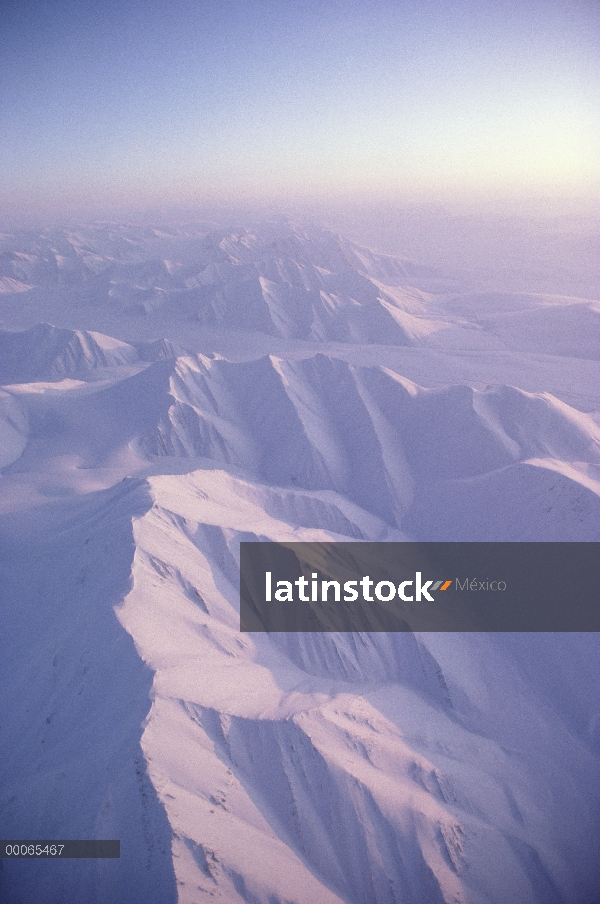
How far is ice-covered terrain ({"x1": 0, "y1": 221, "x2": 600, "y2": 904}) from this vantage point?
1602 centimetres

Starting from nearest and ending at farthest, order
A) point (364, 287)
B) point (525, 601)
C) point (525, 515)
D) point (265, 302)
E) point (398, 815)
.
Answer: point (398, 815) → point (525, 601) → point (525, 515) → point (265, 302) → point (364, 287)

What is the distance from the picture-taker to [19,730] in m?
18.8

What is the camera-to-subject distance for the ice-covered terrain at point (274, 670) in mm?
16016

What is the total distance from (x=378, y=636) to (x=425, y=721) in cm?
441

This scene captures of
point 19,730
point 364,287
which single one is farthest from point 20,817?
point 364,287

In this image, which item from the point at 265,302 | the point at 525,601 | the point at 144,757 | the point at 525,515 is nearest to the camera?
the point at 144,757

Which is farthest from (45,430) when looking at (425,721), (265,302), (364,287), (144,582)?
(364,287)

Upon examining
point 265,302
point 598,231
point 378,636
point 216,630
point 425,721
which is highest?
point 598,231

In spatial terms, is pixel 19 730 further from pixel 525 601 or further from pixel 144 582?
pixel 525 601

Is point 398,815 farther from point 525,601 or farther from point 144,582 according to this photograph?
point 525,601

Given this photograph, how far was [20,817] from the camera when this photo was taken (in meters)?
16.0

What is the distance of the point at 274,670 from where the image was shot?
23375 millimetres

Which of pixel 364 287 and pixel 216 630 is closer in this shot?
pixel 216 630

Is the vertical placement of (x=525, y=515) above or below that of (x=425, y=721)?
above
